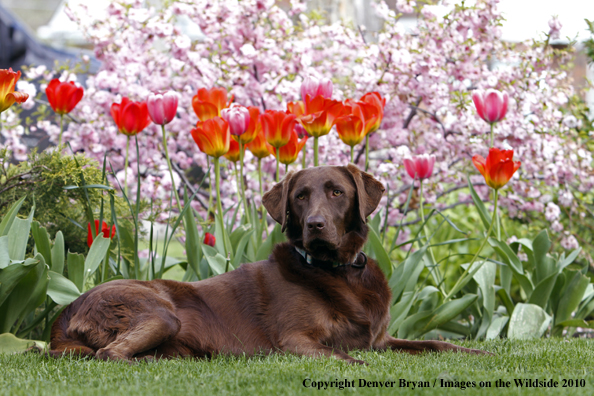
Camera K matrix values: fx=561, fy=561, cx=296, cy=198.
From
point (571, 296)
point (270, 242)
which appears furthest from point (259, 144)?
point (571, 296)

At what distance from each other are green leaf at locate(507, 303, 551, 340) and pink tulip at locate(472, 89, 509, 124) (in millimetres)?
1419

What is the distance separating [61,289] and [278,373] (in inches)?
66.6

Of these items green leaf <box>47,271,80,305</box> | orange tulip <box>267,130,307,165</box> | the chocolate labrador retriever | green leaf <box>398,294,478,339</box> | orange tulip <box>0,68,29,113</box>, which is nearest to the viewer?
the chocolate labrador retriever

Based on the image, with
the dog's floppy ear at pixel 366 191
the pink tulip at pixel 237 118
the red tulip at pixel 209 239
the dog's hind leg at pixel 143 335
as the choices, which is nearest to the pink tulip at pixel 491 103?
the dog's floppy ear at pixel 366 191

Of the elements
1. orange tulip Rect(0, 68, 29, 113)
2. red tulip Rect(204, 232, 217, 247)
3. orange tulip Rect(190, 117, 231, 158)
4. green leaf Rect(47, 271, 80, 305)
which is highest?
orange tulip Rect(0, 68, 29, 113)

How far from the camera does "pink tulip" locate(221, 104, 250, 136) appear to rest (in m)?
3.72

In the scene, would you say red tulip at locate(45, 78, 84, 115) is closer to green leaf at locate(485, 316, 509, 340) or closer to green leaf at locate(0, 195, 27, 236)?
green leaf at locate(0, 195, 27, 236)

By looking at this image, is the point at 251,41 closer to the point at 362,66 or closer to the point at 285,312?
the point at 362,66

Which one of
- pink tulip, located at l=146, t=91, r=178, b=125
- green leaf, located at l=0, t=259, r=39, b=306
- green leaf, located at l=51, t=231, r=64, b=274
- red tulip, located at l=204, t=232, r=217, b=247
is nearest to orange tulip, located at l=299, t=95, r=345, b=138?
pink tulip, located at l=146, t=91, r=178, b=125

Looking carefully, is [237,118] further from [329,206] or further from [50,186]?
[50,186]

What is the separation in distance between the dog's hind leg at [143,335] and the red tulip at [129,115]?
1439 mm

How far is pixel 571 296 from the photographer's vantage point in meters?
4.25

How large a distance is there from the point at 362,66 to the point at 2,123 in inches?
149

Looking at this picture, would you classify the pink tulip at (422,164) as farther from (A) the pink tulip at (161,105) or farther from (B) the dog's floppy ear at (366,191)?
(A) the pink tulip at (161,105)
